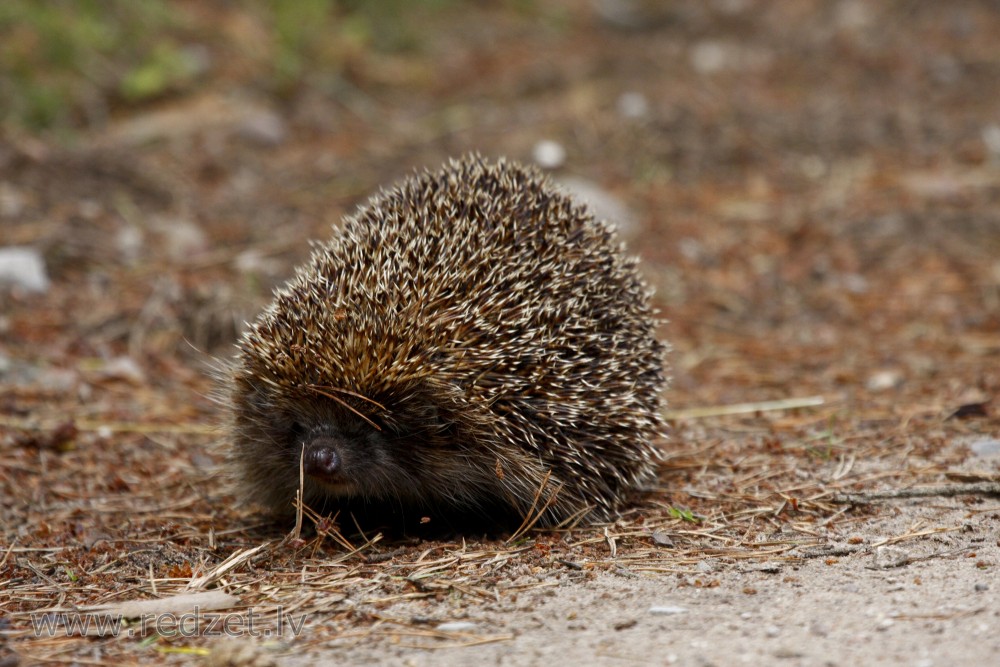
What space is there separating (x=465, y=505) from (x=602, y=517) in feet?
2.44

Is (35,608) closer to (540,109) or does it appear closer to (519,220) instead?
(519,220)

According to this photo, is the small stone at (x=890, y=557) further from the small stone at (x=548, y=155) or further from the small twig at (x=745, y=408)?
the small stone at (x=548, y=155)

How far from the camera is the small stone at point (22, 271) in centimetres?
905

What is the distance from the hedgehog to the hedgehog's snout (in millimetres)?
11

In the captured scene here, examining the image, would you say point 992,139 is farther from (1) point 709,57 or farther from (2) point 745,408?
(2) point 745,408

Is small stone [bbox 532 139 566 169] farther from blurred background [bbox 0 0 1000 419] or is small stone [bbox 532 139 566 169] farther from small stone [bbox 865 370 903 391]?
small stone [bbox 865 370 903 391]

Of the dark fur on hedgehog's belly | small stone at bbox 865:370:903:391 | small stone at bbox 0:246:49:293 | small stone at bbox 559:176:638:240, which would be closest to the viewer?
the dark fur on hedgehog's belly

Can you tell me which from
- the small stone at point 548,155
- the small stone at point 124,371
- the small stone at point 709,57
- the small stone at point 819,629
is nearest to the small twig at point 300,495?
the small stone at point 819,629

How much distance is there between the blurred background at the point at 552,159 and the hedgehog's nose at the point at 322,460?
2.94m

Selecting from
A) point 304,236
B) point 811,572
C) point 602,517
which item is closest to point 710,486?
point 602,517

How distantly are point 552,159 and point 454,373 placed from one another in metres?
7.73

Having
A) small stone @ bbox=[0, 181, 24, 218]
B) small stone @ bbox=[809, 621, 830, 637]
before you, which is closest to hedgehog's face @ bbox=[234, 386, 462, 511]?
small stone @ bbox=[809, 621, 830, 637]

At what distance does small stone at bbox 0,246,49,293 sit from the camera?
9.05m

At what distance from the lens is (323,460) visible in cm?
525
